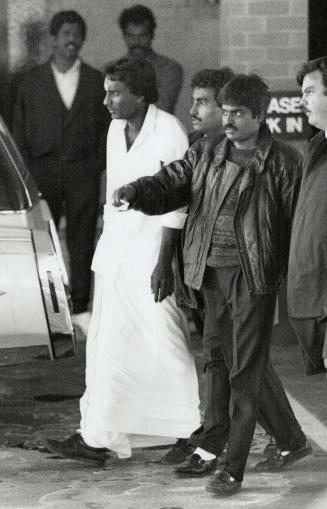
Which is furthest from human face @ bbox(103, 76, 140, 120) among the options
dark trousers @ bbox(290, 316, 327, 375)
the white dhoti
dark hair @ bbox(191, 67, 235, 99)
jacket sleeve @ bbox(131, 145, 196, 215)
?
dark trousers @ bbox(290, 316, 327, 375)

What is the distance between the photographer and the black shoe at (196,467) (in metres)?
6.17

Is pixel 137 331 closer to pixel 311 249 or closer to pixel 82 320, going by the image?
pixel 311 249

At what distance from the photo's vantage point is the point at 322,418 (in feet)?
24.4

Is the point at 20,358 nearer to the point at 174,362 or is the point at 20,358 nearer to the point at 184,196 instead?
the point at 174,362

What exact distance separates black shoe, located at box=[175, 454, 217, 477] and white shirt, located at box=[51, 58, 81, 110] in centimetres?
497

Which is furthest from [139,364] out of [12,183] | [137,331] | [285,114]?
[285,114]

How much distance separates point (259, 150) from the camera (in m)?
5.89

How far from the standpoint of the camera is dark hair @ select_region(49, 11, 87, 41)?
10.5m

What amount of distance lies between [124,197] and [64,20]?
511 centimetres


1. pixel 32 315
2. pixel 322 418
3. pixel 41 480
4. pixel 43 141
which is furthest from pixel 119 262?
pixel 43 141

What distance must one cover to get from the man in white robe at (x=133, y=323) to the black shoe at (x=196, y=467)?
0.28m

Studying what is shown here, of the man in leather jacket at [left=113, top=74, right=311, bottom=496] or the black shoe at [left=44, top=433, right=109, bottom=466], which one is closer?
the man in leather jacket at [left=113, top=74, right=311, bottom=496]

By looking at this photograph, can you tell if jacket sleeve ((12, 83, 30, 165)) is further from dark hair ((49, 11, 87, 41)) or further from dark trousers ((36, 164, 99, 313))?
dark hair ((49, 11, 87, 41))

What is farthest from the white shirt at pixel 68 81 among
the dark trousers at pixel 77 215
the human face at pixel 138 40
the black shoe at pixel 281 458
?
the black shoe at pixel 281 458
